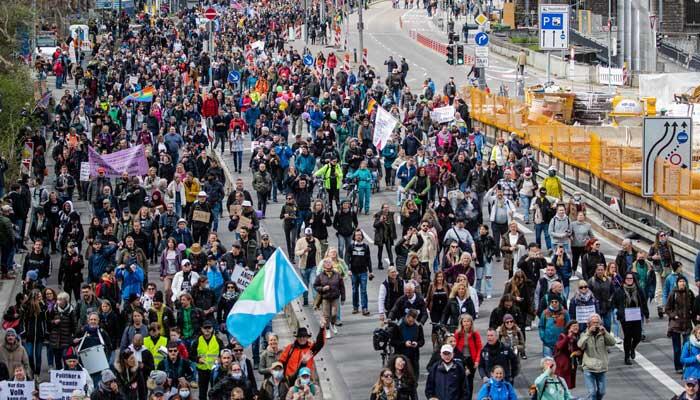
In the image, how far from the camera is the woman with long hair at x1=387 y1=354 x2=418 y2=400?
1719cm

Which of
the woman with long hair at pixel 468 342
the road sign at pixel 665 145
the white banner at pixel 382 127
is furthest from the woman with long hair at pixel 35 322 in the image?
the white banner at pixel 382 127

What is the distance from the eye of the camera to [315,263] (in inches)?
965

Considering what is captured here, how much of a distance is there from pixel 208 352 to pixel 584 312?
447 centimetres

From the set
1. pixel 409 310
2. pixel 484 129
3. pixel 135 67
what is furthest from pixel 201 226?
pixel 135 67

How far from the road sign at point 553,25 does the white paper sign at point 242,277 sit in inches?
1246

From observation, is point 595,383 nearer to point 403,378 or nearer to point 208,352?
point 403,378

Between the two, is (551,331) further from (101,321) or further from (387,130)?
(387,130)

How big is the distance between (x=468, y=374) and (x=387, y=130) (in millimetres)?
16684

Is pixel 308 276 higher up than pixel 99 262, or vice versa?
pixel 99 262

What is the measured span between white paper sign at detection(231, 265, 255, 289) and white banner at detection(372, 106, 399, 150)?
13.1 metres

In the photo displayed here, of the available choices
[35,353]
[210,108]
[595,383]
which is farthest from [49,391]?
[210,108]

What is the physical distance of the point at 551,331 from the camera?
20.2 m

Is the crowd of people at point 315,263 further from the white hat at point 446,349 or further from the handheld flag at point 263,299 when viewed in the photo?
the handheld flag at point 263,299

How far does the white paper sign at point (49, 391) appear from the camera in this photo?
61.0ft
